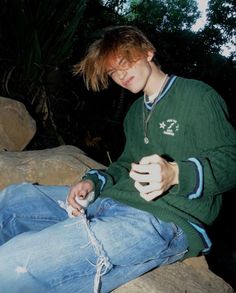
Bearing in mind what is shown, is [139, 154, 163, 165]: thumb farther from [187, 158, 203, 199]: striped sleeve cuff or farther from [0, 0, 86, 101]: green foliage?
[0, 0, 86, 101]: green foliage

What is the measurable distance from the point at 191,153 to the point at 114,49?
535mm

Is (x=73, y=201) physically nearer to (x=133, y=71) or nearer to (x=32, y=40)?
(x=133, y=71)

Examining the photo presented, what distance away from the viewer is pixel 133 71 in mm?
1641

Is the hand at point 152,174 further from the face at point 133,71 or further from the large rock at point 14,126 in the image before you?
the large rock at point 14,126

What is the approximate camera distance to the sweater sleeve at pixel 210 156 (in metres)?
1.27

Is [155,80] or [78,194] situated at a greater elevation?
[155,80]

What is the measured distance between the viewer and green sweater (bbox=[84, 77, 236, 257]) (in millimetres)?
1298

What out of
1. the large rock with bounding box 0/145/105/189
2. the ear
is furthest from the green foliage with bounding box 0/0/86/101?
the ear

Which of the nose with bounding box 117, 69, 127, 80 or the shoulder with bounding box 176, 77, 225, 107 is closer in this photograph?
the shoulder with bounding box 176, 77, 225, 107

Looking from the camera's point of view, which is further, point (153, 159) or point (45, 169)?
point (45, 169)

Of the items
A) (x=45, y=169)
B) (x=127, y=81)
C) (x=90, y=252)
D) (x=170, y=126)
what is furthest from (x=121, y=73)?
(x=45, y=169)

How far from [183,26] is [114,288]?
51.6 feet

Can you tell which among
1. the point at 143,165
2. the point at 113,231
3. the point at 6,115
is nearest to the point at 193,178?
the point at 143,165

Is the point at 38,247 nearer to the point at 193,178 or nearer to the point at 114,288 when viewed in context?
the point at 114,288
